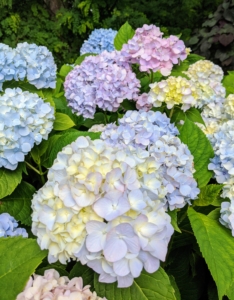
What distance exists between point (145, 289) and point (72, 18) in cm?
469

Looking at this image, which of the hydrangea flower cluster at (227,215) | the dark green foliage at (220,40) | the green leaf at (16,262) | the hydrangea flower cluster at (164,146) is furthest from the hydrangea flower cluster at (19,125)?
the dark green foliage at (220,40)

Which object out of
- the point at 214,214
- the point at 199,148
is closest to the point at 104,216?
the point at 214,214

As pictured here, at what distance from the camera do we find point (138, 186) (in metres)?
0.80

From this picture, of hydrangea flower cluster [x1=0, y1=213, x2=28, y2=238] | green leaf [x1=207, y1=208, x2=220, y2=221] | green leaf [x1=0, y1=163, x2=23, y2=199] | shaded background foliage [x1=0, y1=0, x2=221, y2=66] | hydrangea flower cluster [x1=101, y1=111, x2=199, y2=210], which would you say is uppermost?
hydrangea flower cluster [x1=101, y1=111, x2=199, y2=210]

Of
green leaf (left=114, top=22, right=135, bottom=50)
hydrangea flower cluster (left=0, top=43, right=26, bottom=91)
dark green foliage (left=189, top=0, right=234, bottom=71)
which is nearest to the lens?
hydrangea flower cluster (left=0, top=43, right=26, bottom=91)

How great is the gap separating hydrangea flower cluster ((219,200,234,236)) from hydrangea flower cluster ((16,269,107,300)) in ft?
1.38

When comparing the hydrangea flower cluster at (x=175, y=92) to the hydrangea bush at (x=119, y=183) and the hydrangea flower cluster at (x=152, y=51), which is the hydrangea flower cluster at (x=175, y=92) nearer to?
the hydrangea bush at (x=119, y=183)

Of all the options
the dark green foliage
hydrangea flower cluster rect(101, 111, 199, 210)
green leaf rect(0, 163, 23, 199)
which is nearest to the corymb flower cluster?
green leaf rect(0, 163, 23, 199)

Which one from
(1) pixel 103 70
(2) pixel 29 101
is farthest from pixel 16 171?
(1) pixel 103 70

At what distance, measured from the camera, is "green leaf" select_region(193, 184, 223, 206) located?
115cm

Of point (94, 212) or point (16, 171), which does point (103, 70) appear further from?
point (94, 212)

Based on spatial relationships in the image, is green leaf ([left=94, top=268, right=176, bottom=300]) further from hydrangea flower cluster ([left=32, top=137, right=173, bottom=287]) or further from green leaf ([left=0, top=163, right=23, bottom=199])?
green leaf ([left=0, top=163, right=23, bottom=199])

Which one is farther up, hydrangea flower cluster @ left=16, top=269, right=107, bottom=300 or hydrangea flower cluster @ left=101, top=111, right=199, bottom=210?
hydrangea flower cluster @ left=101, top=111, right=199, bottom=210

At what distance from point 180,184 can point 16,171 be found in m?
0.58
